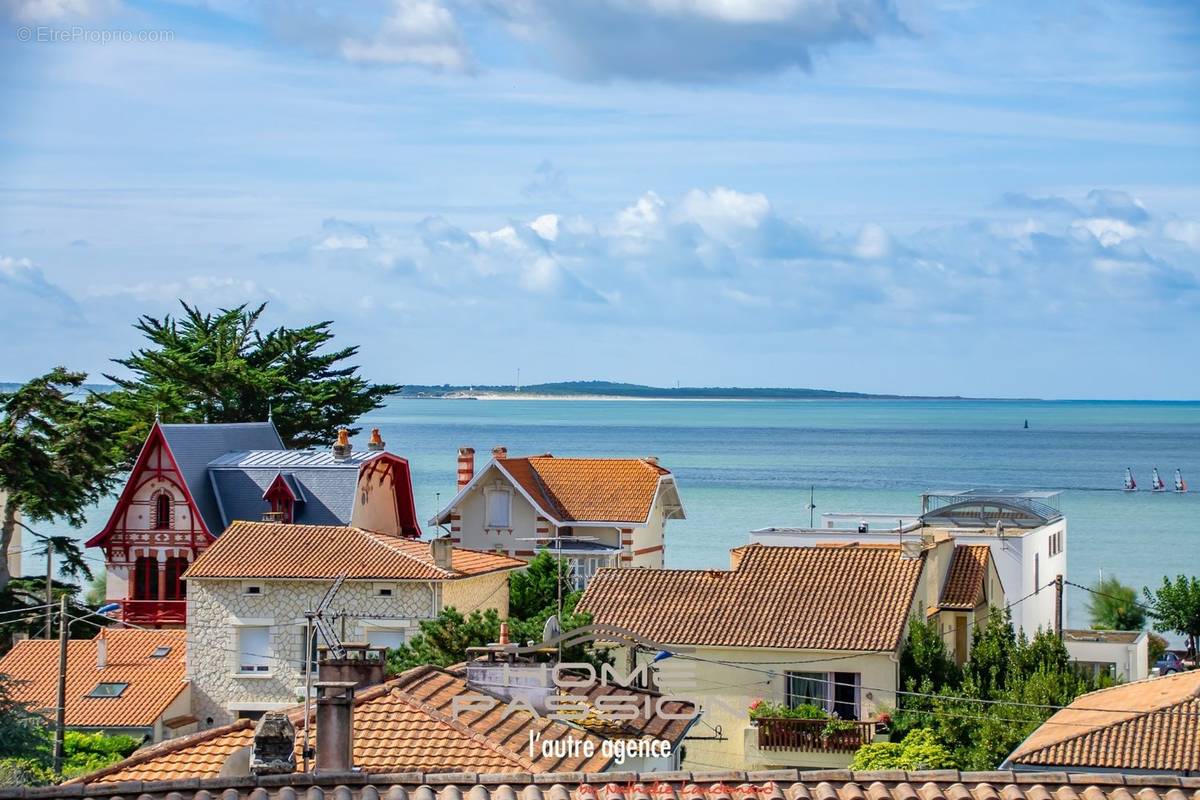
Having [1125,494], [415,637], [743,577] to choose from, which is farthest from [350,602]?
[1125,494]

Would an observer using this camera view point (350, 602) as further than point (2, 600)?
No

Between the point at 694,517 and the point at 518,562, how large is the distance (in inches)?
2722

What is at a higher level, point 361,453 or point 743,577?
point 361,453

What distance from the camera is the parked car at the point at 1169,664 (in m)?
43.7

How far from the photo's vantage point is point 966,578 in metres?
39.0

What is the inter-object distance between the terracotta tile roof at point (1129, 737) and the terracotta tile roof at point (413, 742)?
8.41m

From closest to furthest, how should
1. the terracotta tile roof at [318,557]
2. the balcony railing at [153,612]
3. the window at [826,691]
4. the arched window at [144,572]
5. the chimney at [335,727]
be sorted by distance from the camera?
the chimney at [335,727], the window at [826,691], the terracotta tile roof at [318,557], the balcony railing at [153,612], the arched window at [144,572]

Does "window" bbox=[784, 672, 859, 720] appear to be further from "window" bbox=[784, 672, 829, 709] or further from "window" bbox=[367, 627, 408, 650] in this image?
"window" bbox=[367, 627, 408, 650]

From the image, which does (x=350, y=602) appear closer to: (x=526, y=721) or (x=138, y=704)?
(x=138, y=704)

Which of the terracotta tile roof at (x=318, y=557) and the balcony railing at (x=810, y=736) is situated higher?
the terracotta tile roof at (x=318, y=557)

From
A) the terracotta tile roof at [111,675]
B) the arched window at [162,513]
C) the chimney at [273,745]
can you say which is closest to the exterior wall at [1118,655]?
the terracotta tile roof at [111,675]

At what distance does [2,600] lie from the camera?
46375 mm

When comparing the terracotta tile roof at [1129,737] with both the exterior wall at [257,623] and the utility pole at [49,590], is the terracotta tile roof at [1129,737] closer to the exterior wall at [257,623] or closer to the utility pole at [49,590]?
the exterior wall at [257,623]

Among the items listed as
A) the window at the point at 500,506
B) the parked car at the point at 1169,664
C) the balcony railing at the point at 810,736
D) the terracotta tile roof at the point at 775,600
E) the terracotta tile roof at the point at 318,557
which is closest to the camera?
the balcony railing at the point at 810,736
